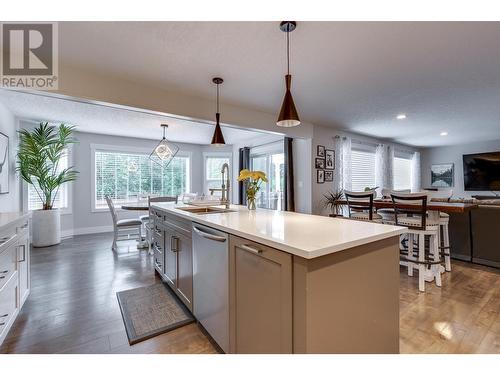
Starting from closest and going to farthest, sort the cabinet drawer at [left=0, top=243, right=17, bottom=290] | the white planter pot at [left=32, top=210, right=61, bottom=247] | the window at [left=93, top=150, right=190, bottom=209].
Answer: the cabinet drawer at [left=0, top=243, right=17, bottom=290], the white planter pot at [left=32, top=210, right=61, bottom=247], the window at [left=93, top=150, right=190, bottom=209]

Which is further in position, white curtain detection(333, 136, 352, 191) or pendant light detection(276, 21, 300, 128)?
white curtain detection(333, 136, 352, 191)

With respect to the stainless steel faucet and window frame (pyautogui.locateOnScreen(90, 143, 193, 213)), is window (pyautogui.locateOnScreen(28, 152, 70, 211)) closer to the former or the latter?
window frame (pyautogui.locateOnScreen(90, 143, 193, 213))

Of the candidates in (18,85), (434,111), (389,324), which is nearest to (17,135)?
(18,85)

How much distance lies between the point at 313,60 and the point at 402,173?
22.6 ft

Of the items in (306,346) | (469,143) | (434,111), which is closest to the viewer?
(306,346)

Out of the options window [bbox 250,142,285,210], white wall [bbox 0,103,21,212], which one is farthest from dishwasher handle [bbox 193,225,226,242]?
window [bbox 250,142,285,210]

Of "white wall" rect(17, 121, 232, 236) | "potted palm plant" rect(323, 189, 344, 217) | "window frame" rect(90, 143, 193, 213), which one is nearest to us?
"potted palm plant" rect(323, 189, 344, 217)

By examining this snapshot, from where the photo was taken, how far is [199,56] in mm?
2268

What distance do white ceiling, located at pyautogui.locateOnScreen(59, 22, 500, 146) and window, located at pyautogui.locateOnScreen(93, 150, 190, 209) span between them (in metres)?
3.77

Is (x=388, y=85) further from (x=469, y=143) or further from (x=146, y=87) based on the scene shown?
(x=469, y=143)

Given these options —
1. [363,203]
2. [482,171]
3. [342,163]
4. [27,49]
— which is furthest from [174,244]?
[482,171]

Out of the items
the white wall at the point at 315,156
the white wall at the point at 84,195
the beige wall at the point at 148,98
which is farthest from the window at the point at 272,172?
the white wall at the point at 84,195

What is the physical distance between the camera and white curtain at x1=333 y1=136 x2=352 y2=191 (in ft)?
17.6
